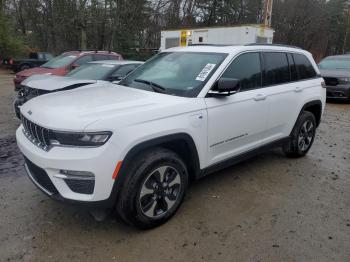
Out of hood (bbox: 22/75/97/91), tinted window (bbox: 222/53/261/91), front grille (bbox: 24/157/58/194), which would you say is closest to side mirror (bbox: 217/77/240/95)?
tinted window (bbox: 222/53/261/91)

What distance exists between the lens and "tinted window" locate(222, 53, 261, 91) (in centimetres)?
391

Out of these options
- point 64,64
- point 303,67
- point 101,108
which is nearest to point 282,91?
point 303,67

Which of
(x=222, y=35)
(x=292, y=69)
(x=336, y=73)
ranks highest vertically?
(x=222, y=35)

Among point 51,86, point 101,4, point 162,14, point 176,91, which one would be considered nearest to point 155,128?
point 176,91

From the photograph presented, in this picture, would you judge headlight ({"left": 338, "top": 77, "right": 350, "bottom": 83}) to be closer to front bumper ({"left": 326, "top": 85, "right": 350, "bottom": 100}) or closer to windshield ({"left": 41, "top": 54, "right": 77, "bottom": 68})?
front bumper ({"left": 326, "top": 85, "right": 350, "bottom": 100})

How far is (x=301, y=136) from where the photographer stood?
5.32 meters

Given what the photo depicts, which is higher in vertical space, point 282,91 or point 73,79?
point 282,91

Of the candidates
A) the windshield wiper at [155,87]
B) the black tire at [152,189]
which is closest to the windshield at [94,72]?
the windshield wiper at [155,87]

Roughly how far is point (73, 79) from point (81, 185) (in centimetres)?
400

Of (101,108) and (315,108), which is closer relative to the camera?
(101,108)

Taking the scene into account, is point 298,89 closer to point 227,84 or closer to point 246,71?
point 246,71

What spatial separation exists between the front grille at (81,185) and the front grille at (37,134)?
1.25ft

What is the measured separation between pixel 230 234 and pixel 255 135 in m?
1.48

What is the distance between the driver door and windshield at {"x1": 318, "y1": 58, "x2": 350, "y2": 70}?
9.51 m
